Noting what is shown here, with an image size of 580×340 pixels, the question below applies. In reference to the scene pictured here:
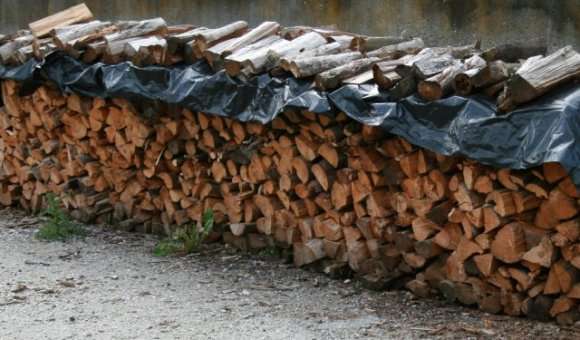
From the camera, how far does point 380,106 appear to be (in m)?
5.36

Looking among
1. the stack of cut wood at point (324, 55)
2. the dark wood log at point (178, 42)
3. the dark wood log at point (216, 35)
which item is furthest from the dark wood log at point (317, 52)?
the dark wood log at point (178, 42)

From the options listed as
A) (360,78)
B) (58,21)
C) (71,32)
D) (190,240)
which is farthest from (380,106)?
(58,21)

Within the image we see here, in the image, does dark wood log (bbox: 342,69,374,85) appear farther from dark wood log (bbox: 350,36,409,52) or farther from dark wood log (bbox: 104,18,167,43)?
dark wood log (bbox: 104,18,167,43)

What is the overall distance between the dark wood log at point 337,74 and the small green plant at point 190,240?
1.53m

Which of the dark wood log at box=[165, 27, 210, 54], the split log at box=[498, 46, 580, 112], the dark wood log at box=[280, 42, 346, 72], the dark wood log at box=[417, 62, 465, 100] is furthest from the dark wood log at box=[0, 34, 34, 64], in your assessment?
the split log at box=[498, 46, 580, 112]

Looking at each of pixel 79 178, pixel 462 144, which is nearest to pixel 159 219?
pixel 79 178

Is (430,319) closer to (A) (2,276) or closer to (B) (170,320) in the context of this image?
(B) (170,320)

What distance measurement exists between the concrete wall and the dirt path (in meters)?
3.23

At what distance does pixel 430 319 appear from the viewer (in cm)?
530

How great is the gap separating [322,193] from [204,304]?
37.5 inches

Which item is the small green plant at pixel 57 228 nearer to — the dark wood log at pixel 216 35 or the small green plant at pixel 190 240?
the small green plant at pixel 190 240

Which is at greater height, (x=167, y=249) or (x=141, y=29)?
(x=141, y=29)

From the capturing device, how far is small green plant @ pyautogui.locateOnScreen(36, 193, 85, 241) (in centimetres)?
Answer: 740

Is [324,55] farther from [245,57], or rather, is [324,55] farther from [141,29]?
[141,29]
